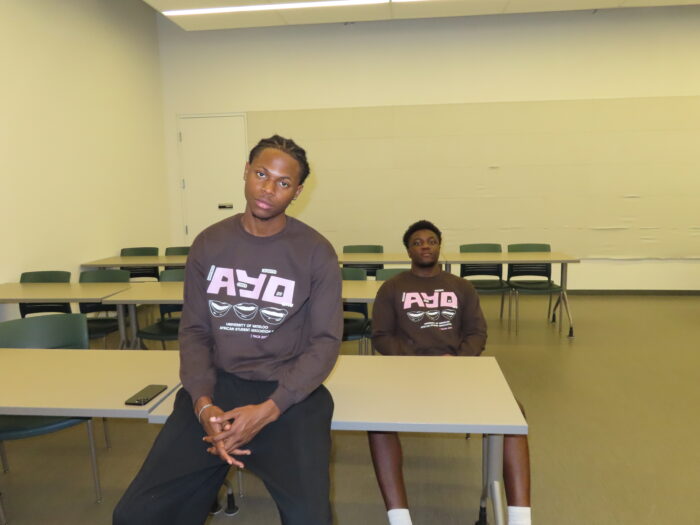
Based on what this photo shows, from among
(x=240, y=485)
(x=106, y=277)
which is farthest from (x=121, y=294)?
(x=240, y=485)

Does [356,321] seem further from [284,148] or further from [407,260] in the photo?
[284,148]

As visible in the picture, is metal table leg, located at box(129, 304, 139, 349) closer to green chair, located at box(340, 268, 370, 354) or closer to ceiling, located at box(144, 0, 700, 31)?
green chair, located at box(340, 268, 370, 354)

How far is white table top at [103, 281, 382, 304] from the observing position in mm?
3131

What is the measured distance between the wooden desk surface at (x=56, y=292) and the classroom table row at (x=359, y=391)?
52.1 inches

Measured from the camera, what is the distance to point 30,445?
267cm

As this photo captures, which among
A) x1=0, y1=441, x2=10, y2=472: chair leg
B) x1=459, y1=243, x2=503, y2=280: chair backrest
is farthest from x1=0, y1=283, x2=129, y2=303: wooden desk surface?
x1=459, y1=243, x2=503, y2=280: chair backrest

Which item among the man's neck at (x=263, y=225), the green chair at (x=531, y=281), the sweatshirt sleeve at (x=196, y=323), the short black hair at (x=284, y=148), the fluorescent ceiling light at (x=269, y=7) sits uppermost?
the fluorescent ceiling light at (x=269, y=7)

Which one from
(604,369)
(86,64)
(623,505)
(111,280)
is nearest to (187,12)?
(86,64)

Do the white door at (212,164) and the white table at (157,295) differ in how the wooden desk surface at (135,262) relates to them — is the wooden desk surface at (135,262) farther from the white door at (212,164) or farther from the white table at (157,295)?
the white door at (212,164)

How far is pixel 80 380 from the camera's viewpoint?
1.67m

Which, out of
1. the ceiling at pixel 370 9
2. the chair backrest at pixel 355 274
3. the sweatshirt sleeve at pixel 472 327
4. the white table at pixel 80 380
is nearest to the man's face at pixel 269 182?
the white table at pixel 80 380

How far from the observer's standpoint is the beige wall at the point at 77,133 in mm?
4012

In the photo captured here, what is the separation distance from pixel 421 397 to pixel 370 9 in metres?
4.71

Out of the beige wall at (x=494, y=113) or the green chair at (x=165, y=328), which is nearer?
the green chair at (x=165, y=328)
